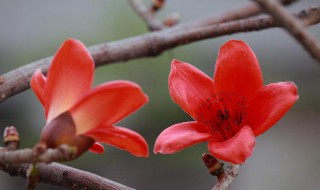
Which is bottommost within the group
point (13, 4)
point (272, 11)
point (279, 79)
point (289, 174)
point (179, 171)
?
point (289, 174)

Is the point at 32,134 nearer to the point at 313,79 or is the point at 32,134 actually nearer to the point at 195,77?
the point at 313,79

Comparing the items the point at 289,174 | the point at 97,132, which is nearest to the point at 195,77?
the point at 97,132

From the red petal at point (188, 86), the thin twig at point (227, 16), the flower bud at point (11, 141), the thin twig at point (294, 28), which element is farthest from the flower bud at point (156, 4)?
the thin twig at point (294, 28)

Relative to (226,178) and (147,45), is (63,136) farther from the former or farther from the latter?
(147,45)

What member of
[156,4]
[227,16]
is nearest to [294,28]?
[227,16]

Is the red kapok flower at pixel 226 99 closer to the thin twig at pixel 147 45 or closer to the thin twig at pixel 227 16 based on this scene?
the thin twig at pixel 147 45

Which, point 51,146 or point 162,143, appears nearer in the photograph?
point 51,146
